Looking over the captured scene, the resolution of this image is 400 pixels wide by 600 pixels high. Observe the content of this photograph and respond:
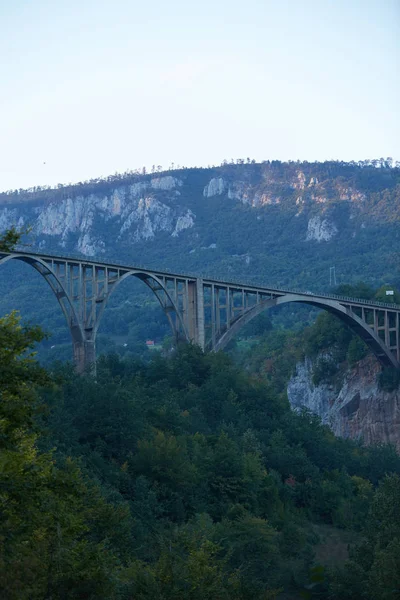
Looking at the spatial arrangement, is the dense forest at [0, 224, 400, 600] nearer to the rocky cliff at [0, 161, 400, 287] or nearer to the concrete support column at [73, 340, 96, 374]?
the concrete support column at [73, 340, 96, 374]

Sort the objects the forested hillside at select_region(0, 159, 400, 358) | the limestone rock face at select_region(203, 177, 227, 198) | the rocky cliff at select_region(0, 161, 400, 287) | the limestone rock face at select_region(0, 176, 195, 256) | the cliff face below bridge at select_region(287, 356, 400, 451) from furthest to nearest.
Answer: the limestone rock face at select_region(203, 177, 227, 198), the limestone rock face at select_region(0, 176, 195, 256), the rocky cliff at select_region(0, 161, 400, 287), the forested hillside at select_region(0, 159, 400, 358), the cliff face below bridge at select_region(287, 356, 400, 451)

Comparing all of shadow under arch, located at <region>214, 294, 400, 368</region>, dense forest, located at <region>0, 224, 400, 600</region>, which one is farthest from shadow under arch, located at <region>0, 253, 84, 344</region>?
shadow under arch, located at <region>214, 294, 400, 368</region>

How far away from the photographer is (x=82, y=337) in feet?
160

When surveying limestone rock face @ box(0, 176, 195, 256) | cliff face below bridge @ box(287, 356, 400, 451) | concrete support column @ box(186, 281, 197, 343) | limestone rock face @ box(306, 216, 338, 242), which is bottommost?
cliff face below bridge @ box(287, 356, 400, 451)

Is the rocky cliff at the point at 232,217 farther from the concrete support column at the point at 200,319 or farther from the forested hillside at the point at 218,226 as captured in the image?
the concrete support column at the point at 200,319

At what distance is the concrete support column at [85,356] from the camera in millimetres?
48969

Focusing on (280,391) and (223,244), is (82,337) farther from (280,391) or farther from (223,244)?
(223,244)

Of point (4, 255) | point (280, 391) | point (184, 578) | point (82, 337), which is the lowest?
point (280, 391)

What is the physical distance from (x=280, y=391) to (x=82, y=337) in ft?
176

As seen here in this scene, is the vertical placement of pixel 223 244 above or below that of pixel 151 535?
above

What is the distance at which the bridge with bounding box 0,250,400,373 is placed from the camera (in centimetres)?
4862

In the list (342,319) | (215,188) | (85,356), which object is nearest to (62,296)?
(85,356)

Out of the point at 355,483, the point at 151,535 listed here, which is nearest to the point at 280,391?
the point at 355,483

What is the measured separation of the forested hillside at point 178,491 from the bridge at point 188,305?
6.98ft
